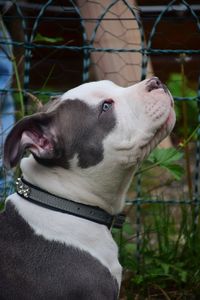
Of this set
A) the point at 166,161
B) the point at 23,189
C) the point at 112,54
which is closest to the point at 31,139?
the point at 23,189

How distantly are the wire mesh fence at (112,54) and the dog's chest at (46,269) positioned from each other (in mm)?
798

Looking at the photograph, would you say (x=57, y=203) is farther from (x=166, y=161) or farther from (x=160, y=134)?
(x=166, y=161)

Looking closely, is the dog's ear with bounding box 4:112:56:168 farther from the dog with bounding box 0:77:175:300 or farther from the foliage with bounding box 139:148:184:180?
the foliage with bounding box 139:148:184:180

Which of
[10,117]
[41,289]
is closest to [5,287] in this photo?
[41,289]

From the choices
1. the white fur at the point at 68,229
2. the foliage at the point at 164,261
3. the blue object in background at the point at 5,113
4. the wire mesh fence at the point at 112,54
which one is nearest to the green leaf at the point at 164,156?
the wire mesh fence at the point at 112,54

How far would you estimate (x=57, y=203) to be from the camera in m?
2.98

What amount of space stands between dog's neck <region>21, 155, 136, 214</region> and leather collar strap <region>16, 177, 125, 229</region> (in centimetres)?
2

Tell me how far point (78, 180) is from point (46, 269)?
0.35 metres

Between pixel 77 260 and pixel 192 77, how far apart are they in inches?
126

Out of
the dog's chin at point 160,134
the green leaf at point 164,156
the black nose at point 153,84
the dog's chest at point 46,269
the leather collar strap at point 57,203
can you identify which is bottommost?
the green leaf at point 164,156

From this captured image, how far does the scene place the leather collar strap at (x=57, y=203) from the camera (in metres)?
2.98

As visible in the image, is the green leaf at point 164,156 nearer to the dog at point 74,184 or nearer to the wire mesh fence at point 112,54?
the wire mesh fence at point 112,54

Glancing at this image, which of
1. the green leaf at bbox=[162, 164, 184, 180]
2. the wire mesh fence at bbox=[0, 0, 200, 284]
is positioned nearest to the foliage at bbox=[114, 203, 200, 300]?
the wire mesh fence at bbox=[0, 0, 200, 284]

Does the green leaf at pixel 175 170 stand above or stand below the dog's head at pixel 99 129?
below
